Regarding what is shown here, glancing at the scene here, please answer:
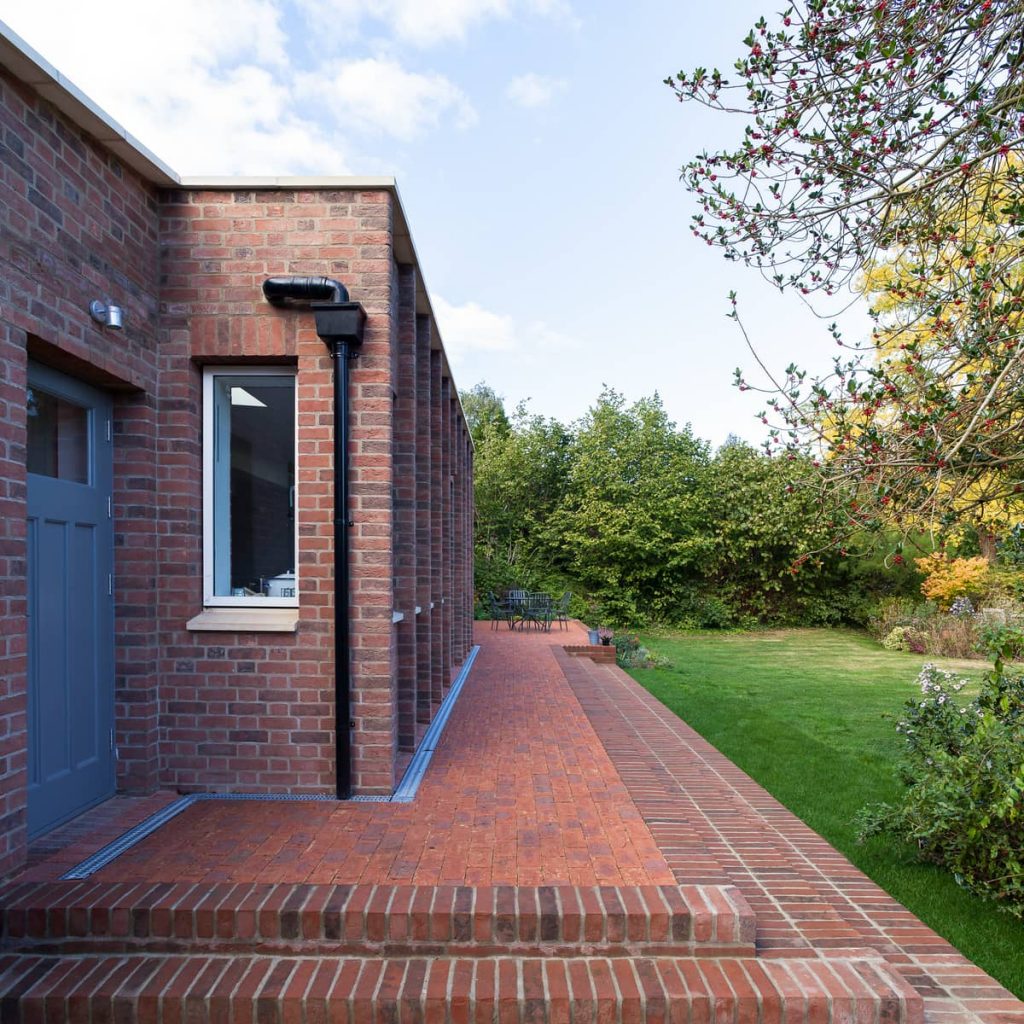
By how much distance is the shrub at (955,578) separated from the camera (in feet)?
57.5

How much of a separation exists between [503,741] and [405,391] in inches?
113

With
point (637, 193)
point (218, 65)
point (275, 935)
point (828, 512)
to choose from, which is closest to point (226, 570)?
point (275, 935)

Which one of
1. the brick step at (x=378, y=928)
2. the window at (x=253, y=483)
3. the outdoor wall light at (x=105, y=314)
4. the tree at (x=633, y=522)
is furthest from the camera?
the tree at (x=633, y=522)

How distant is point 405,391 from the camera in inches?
222

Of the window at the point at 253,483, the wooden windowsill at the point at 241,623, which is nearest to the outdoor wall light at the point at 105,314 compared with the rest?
the window at the point at 253,483

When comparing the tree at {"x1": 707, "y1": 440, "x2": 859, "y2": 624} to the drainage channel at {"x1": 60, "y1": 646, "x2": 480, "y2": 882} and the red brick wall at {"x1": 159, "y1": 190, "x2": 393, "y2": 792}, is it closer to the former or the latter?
the drainage channel at {"x1": 60, "y1": 646, "x2": 480, "y2": 882}

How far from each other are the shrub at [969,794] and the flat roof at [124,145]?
409 cm

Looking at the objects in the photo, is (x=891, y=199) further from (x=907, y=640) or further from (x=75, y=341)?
(x=907, y=640)

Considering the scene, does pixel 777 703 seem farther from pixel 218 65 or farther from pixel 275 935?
pixel 218 65

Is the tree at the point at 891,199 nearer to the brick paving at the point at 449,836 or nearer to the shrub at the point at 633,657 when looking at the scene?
the brick paving at the point at 449,836

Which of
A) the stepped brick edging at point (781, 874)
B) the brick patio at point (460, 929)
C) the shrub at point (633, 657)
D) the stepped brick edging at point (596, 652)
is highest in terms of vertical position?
the brick patio at point (460, 929)

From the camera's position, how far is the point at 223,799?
4.16 meters

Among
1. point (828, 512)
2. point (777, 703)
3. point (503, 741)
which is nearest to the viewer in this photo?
point (828, 512)

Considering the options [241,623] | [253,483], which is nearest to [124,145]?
[253,483]
